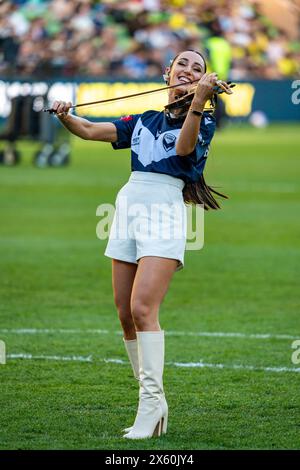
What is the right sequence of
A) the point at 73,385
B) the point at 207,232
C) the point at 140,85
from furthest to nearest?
the point at 140,85 → the point at 207,232 → the point at 73,385

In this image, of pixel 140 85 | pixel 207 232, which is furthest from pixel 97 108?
pixel 207 232

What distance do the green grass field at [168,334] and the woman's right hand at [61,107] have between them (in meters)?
1.58

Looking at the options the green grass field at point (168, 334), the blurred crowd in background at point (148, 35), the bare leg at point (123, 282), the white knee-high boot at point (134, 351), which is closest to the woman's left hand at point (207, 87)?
the bare leg at point (123, 282)

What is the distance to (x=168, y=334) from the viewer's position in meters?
8.73

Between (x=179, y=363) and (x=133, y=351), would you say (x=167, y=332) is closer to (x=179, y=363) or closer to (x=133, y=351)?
(x=179, y=363)

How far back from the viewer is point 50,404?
630 centimetres

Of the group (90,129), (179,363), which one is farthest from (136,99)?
(90,129)

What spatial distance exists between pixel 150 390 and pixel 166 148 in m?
1.18

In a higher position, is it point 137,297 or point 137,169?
point 137,169

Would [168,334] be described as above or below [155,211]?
below

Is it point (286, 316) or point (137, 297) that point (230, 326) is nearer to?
point (286, 316)
